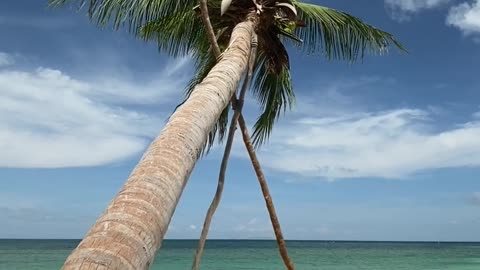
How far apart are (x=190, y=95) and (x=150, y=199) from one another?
5.35ft

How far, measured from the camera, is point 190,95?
3875mm

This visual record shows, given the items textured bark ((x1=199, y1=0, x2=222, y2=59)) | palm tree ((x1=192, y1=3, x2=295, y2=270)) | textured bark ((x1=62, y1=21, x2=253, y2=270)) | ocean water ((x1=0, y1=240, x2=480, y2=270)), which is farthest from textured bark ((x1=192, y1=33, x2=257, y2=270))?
ocean water ((x1=0, y1=240, x2=480, y2=270))

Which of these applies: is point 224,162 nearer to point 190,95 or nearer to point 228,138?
point 228,138

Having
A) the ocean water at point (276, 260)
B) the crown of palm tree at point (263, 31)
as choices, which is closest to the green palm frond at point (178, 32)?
the crown of palm tree at point (263, 31)

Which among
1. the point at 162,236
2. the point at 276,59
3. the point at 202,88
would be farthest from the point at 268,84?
the point at 162,236

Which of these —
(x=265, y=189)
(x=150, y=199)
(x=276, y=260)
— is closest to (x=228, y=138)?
(x=265, y=189)

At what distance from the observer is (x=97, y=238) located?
1941mm

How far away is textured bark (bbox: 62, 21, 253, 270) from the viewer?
6.18ft

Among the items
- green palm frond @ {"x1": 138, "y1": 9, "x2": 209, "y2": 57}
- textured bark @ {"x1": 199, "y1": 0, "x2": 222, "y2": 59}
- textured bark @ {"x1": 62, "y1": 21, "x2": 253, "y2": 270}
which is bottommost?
textured bark @ {"x1": 62, "y1": 21, "x2": 253, "y2": 270}

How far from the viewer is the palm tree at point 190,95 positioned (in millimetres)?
2031

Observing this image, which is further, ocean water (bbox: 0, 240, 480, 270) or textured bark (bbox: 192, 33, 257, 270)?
ocean water (bbox: 0, 240, 480, 270)

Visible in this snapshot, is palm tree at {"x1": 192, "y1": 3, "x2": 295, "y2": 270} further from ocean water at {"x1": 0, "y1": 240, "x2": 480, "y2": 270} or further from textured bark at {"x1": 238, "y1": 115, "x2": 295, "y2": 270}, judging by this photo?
ocean water at {"x1": 0, "y1": 240, "x2": 480, "y2": 270}

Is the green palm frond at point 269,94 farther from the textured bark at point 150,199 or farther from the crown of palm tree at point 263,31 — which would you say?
the textured bark at point 150,199

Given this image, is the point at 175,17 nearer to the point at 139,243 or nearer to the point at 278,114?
the point at 278,114
